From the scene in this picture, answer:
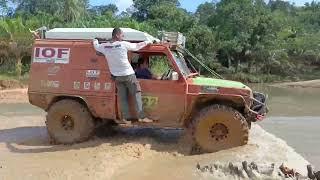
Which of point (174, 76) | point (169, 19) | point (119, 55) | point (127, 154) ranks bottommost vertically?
point (127, 154)

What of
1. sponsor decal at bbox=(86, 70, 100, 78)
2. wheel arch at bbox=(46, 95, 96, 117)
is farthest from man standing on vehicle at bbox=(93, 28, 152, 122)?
wheel arch at bbox=(46, 95, 96, 117)

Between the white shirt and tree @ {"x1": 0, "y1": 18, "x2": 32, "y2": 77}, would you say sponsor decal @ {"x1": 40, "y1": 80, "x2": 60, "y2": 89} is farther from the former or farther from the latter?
tree @ {"x1": 0, "y1": 18, "x2": 32, "y2": 77}

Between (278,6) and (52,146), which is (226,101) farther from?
(278,6)

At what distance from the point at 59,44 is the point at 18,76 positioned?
21955 millimetres

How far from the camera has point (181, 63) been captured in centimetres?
1108

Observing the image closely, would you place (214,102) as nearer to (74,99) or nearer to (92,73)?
(92,73)

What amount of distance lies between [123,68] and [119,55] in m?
0.26

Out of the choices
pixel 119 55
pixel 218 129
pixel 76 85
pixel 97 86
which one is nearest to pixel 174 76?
pixel 119 55

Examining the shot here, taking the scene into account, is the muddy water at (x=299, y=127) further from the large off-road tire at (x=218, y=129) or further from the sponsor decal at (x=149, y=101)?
the sponsor decal at (x=149, y=101)

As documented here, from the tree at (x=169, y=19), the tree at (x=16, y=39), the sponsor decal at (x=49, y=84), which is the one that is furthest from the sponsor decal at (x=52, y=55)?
the tree at (x=169, y=19)

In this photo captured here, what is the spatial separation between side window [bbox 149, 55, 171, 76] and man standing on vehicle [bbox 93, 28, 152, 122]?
0.48 m

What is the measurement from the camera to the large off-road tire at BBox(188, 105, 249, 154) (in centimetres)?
1030

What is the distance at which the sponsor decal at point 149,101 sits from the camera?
10711 mm

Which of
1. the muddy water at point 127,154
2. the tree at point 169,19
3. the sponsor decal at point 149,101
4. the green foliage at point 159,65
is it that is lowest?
the muddy water at point 127,154
